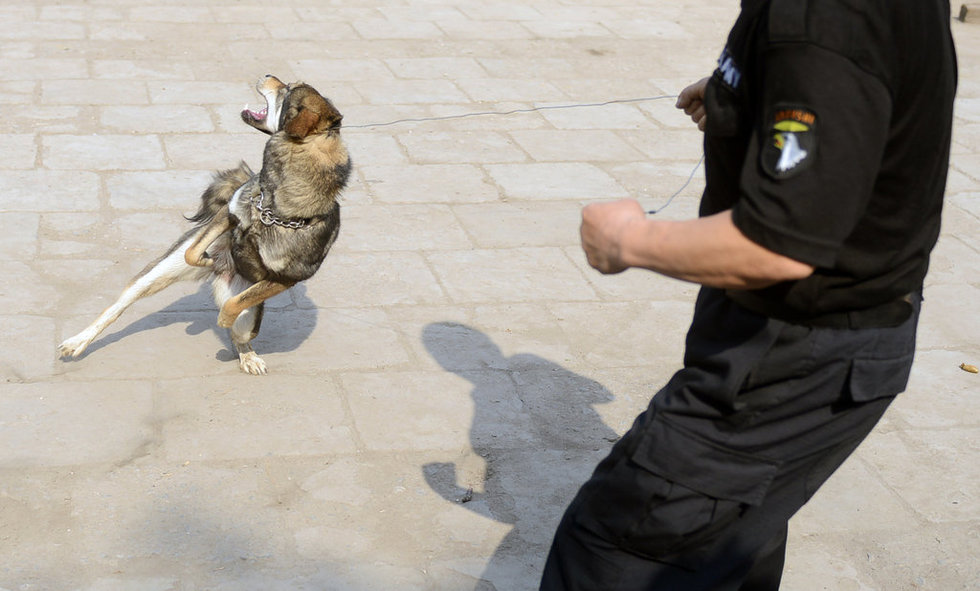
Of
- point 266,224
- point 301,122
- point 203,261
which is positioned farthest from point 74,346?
point 301,122

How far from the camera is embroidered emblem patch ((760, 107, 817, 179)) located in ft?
5.59

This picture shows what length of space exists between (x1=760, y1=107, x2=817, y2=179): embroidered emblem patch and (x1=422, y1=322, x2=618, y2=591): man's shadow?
6.73 ft

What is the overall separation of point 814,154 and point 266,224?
9.87 feet

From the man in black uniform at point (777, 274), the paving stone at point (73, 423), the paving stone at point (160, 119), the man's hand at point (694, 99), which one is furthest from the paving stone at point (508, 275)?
the man in black uniform at point (777, 274)

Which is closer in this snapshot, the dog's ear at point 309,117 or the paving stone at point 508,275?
the dog's ear at point 309,117

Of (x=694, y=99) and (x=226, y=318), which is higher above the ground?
(x=694, y=99)

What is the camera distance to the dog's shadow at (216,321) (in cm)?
489

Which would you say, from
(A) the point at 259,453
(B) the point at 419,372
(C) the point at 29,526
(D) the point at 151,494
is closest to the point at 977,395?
(B) the point at 419,372

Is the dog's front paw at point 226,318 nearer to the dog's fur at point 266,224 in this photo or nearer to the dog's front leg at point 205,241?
the dog's fur at point 266,224

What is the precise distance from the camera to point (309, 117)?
13.4ft

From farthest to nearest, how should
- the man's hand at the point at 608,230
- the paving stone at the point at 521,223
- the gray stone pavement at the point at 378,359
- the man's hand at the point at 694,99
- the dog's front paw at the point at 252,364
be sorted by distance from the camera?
the paving stone at the point at 521,223 < the dog's front paw at the point at 252,364 < the gray stone pavement at the point at 378,359 < the man's hand at the point at 694,99 < the man's hand at the point at 608,230

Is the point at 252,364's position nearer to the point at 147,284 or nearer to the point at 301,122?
the point at 147,284

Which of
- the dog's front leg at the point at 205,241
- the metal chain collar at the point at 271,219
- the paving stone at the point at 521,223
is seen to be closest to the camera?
the metal chain collar at the point at 271,219

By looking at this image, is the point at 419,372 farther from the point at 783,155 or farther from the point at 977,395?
the point at 783,155
